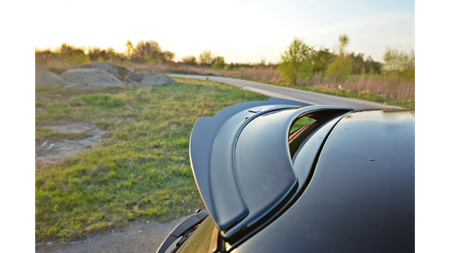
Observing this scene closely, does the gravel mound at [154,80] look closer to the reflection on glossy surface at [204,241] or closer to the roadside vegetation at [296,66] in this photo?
the roadside vegetation at [296,66]

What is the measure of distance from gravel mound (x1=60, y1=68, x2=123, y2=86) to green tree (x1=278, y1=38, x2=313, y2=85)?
1183 cm

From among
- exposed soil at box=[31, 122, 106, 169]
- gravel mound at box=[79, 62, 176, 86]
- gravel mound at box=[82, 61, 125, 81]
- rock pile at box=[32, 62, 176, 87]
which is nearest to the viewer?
exposed soil at box=[31, 122, 106, 169]

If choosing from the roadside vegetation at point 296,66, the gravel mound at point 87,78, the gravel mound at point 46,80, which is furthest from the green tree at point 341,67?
the gravel mound at point 46,80

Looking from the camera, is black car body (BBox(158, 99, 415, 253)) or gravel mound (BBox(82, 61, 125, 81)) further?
gravel mound (BBox(82, 61, 125, 81))

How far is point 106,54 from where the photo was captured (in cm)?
2831

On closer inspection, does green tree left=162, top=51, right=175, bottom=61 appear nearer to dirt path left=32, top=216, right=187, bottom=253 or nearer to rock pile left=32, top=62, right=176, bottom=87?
rock pile left=32, top=62, right=176, bottom=87

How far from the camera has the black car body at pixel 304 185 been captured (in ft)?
2.33

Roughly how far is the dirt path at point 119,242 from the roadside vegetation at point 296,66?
1067 centimetres

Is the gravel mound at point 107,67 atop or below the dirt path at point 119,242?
atop

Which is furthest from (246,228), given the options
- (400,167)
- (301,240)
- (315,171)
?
(400,167)

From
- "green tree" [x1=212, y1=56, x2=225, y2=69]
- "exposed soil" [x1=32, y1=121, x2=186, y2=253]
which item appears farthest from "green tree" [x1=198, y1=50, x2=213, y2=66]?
"exposed soil" [x1=32, y1=121, x2=186, y2=253]

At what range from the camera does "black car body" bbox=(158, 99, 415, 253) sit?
2.33 feet
